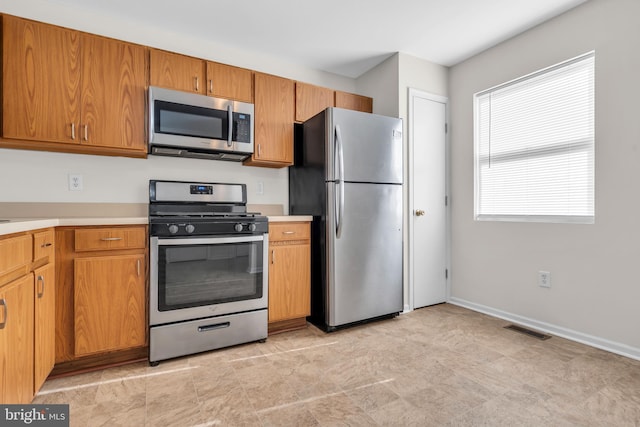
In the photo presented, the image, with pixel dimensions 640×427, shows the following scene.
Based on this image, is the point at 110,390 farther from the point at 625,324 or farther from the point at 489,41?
the point at 489,41

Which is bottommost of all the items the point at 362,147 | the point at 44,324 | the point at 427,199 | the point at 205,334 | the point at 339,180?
→ the point at 205,334

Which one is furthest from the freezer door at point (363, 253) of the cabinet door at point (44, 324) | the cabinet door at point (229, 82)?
the cabinet door at point (44, 324)

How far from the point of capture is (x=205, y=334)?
216cm

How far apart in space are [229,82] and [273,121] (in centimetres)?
47

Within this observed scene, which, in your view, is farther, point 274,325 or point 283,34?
point 283,34

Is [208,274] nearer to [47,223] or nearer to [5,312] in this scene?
[47,223]

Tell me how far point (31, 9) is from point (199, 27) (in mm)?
1102

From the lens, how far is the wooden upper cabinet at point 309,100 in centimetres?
295

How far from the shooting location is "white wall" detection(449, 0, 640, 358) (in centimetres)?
212

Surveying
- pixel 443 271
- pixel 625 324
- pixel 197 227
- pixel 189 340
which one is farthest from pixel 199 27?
pixel 625 324

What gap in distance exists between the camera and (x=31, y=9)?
2.26 metres

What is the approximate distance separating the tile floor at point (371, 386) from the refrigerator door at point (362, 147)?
1308 mm

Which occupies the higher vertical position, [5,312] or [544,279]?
[5,312]

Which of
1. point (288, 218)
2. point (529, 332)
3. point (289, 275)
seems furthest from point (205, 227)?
point (529, 332)
